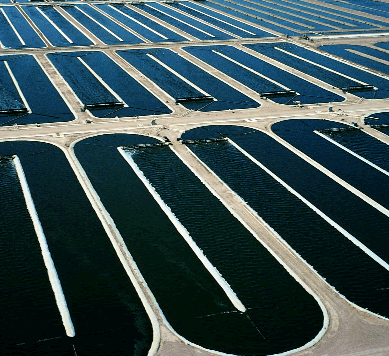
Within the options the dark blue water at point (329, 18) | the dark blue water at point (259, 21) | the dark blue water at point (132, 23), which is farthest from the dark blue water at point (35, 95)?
the dark blue water at point (329, 18)

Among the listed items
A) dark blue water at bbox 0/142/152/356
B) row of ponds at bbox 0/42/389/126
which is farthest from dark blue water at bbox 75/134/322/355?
row of ponds at bbox 0/42/389/126

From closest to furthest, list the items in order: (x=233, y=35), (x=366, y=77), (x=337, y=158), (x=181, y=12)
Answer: (x=337, y=158), (x=366, y=77), (x=233, y=35), (x=181, y=12)

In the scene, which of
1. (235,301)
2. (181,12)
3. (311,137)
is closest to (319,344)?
(235,301)

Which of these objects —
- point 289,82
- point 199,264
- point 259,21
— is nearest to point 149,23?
point 259,21

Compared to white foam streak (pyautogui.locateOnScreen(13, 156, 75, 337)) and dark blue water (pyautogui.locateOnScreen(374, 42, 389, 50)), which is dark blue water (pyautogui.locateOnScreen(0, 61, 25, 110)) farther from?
dark blue water (pyautogui.locateOnScreen(374, 42, 389, 50))

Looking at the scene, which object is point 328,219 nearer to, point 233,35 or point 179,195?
point 179,195

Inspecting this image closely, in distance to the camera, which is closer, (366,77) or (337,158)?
(337,158)
